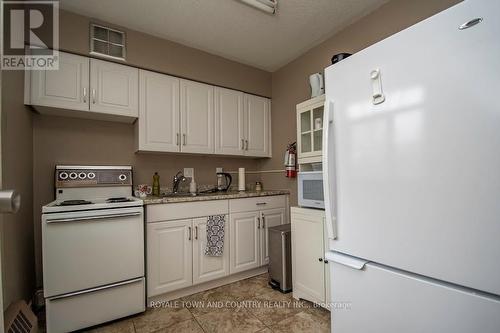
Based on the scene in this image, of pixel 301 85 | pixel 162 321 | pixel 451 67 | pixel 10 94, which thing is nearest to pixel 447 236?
pixel 451 67

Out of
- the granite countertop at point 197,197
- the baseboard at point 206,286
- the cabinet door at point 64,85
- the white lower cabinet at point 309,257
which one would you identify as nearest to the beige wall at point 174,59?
the cabinet door at point 64,85

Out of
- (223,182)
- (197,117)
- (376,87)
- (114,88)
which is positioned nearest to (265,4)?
(197,117)

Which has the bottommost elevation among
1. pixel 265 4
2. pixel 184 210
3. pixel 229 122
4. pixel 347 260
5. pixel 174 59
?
pixel 347 260

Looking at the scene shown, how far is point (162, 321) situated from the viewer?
1.71 metres

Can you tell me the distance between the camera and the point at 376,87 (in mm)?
1003

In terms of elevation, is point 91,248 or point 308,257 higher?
point 91,248

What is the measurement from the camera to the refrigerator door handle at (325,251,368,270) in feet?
3.47

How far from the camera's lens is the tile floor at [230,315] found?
5.32ft

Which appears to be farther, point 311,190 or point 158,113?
point 158,113

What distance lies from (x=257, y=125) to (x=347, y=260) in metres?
2.08

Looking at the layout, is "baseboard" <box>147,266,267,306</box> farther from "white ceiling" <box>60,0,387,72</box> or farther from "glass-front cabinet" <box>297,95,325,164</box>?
"white ceiling" <box>60,0,387,72</box>

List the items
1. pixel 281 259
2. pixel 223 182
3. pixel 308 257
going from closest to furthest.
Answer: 1. pixel 308 257
2. pixel 281 259
3. pixel 223 182

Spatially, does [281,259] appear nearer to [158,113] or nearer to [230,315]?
[230,315]

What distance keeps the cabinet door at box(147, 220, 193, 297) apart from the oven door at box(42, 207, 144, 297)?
0.40 feet
